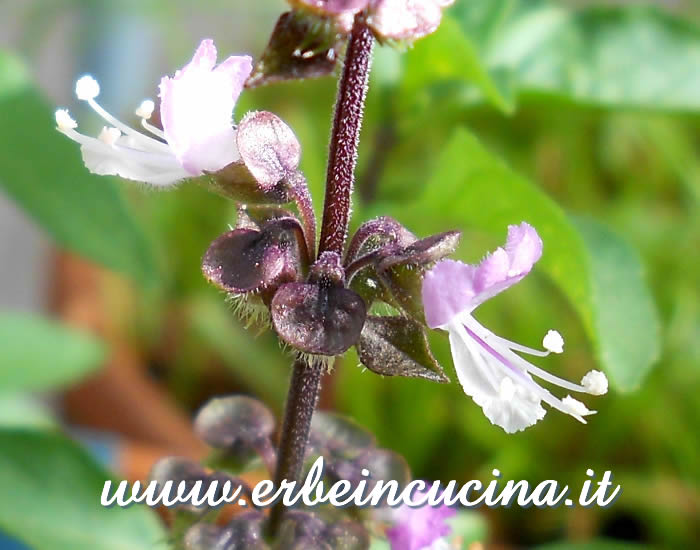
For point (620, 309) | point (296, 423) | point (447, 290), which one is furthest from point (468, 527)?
point (447, 290)

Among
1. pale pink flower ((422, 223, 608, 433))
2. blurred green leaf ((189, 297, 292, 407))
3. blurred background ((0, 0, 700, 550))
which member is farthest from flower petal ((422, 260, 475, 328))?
blurred green leaf ((189, 297, 292, 407))

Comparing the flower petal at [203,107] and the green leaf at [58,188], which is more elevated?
the flower petal at [203,107]

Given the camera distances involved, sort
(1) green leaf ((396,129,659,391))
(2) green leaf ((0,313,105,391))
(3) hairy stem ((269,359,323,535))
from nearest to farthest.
Answer: (3) hairy stem ((269,359,323,535)) < (1) green leaf ((396,129,659,391)) < (2) green leaf ((0,313,105,391))

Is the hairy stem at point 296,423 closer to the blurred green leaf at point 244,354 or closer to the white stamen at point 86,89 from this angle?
the white stamen at point 86,89

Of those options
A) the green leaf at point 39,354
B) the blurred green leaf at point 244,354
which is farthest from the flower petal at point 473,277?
the blurred green leaf at point 244,354

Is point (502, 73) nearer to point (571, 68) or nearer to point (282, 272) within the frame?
point (571, 68)

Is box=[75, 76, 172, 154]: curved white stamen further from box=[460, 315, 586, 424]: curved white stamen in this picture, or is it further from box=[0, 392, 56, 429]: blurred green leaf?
box=[0, 392, 56, 429]: blurred green leaf

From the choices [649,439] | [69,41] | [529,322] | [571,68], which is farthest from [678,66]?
[69,41]

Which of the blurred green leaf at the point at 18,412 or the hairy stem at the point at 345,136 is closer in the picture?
the hairy stem at the point at 345,136
